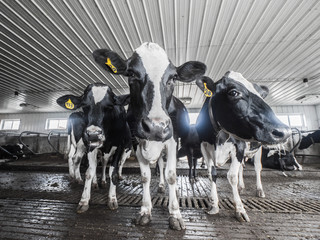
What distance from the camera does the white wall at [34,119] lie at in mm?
15770

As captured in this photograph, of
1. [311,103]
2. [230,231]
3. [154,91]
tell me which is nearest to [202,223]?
[230,231]

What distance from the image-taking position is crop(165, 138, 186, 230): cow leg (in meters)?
1.75

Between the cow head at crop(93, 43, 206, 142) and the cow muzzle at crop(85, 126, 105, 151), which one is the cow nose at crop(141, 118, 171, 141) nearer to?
the cow head at crop(93, 43, 206, 142)

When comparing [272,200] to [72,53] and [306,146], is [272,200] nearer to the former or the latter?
[72,53]

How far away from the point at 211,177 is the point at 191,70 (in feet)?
4.73

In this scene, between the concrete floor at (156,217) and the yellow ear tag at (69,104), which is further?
the yellow ear tag at (69,104)

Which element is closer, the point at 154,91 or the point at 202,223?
the point at 154,91

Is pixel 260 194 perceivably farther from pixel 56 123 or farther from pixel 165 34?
pixel 56 123

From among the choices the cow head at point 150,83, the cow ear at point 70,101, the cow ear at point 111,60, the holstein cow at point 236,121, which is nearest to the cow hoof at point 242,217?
the holstein cow at point 236,121

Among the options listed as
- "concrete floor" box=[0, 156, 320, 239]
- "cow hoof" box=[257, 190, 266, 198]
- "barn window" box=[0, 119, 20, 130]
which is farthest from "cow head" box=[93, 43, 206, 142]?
"barn window" box=[0, 119, 20, 130]

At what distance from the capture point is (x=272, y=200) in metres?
2.64

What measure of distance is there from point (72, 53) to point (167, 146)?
5419mm

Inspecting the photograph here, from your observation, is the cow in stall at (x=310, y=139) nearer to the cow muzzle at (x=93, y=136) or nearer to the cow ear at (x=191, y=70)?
the cow ear at (x=191, y=70)

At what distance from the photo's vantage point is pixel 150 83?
171 cm
